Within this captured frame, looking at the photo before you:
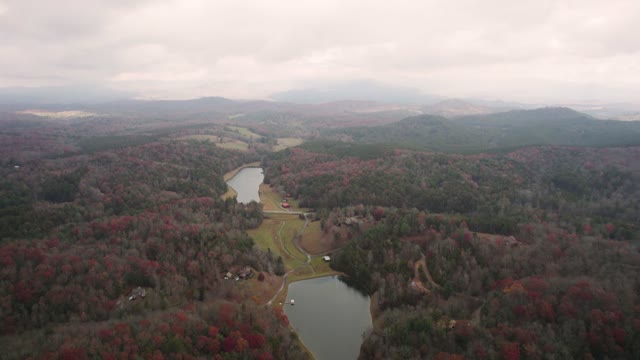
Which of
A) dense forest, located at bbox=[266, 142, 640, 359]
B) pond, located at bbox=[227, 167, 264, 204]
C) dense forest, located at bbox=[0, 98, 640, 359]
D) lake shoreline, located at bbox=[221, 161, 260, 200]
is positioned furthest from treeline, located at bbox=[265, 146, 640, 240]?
lake shoreline, located at bbox=[221, 161, 260, 200]

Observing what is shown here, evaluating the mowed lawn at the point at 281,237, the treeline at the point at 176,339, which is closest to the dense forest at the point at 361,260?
the treeline at the point at 176,339

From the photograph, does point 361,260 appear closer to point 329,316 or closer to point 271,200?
point 329,316

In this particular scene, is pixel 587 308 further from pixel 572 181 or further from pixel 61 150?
pixel 61 150

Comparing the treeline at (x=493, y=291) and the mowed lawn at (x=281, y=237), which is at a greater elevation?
Answer: the treeline at (x=493, y=291)

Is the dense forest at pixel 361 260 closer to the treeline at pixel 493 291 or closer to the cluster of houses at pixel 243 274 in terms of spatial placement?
the treeline at pixel 493 291

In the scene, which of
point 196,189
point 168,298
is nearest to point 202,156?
point 196,189

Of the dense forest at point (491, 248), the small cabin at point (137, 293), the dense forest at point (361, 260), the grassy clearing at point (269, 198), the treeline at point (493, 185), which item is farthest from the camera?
the grassy clearing at point (269, 198)

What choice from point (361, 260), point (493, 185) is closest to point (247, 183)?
point (361, 260)
